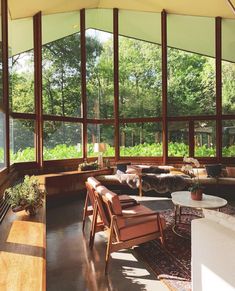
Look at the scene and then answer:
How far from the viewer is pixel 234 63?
6.52m

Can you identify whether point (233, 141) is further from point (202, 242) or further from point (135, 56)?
point (202, 242)

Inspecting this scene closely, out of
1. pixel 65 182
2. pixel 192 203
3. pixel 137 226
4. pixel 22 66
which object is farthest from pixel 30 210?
pixel 22 66

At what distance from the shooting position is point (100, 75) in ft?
23.2

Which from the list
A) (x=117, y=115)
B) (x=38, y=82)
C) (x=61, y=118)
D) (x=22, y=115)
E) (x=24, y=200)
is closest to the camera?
(x=24, y=200)

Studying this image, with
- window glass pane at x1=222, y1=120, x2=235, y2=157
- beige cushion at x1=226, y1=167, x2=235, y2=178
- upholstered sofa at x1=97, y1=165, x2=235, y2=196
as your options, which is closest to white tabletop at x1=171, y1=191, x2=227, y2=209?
upholstered sofa at x1=97, y1=165, x2=235, y2=196

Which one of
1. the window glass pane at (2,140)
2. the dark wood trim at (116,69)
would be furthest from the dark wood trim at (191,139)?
the window glass pane at (2,140)

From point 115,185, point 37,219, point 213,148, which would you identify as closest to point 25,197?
point 37,219

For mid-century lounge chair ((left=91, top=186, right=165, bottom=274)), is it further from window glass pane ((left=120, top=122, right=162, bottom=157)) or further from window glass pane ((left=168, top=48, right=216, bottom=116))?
window glass pane ((left=168, top=48, right=216, bottom=116))

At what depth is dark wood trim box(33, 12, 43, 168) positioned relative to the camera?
5809mm

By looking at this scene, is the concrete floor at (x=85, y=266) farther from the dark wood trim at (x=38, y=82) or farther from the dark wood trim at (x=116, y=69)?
the dark wood trim at (x=116, y=69)

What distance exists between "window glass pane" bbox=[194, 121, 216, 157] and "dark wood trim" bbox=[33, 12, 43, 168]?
13.8 feet

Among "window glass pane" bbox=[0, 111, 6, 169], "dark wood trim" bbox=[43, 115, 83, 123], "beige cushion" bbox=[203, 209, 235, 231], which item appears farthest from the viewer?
"dark wood trim" bbox=[43, 115, 83, 123]

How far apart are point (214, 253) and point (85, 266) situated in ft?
5.39

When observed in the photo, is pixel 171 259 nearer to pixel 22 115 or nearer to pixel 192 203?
pixel 192 203
